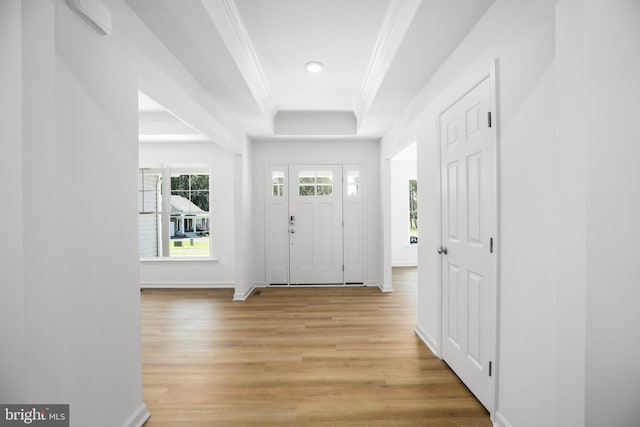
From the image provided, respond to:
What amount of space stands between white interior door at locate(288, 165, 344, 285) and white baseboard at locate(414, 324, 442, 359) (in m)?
2.24

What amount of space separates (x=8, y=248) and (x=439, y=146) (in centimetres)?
265

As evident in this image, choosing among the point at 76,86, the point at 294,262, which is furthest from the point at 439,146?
the point at 294,262

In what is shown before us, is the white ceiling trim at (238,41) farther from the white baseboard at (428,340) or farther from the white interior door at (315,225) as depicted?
the white baseboard at (428,340)

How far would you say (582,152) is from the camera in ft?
3.55

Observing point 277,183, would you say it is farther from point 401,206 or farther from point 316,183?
point 401,206

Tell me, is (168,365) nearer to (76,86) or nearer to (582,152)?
(76,86)

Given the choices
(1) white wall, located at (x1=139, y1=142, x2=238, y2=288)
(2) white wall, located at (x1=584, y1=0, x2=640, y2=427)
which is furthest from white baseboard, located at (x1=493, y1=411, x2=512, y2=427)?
(1) white wall, located at (x1=139, y1=142, x2=238, y2=288)

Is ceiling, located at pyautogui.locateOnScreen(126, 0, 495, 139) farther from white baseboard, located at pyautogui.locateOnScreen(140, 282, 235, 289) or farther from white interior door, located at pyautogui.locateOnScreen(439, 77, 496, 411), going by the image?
white baseboard, located at pyautogui.locateOnScreen(140, 282, 235, 289)

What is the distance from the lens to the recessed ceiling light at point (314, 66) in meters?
3.09

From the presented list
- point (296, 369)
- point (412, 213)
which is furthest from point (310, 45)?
point (412, 213)

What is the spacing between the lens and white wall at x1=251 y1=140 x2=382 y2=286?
5.25 meters

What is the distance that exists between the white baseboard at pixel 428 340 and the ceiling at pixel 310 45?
2317 millimetres

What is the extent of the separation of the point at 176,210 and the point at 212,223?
0.68 m

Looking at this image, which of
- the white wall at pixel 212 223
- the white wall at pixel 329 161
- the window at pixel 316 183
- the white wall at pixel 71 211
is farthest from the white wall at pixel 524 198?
the white wall at pixel 212 223
